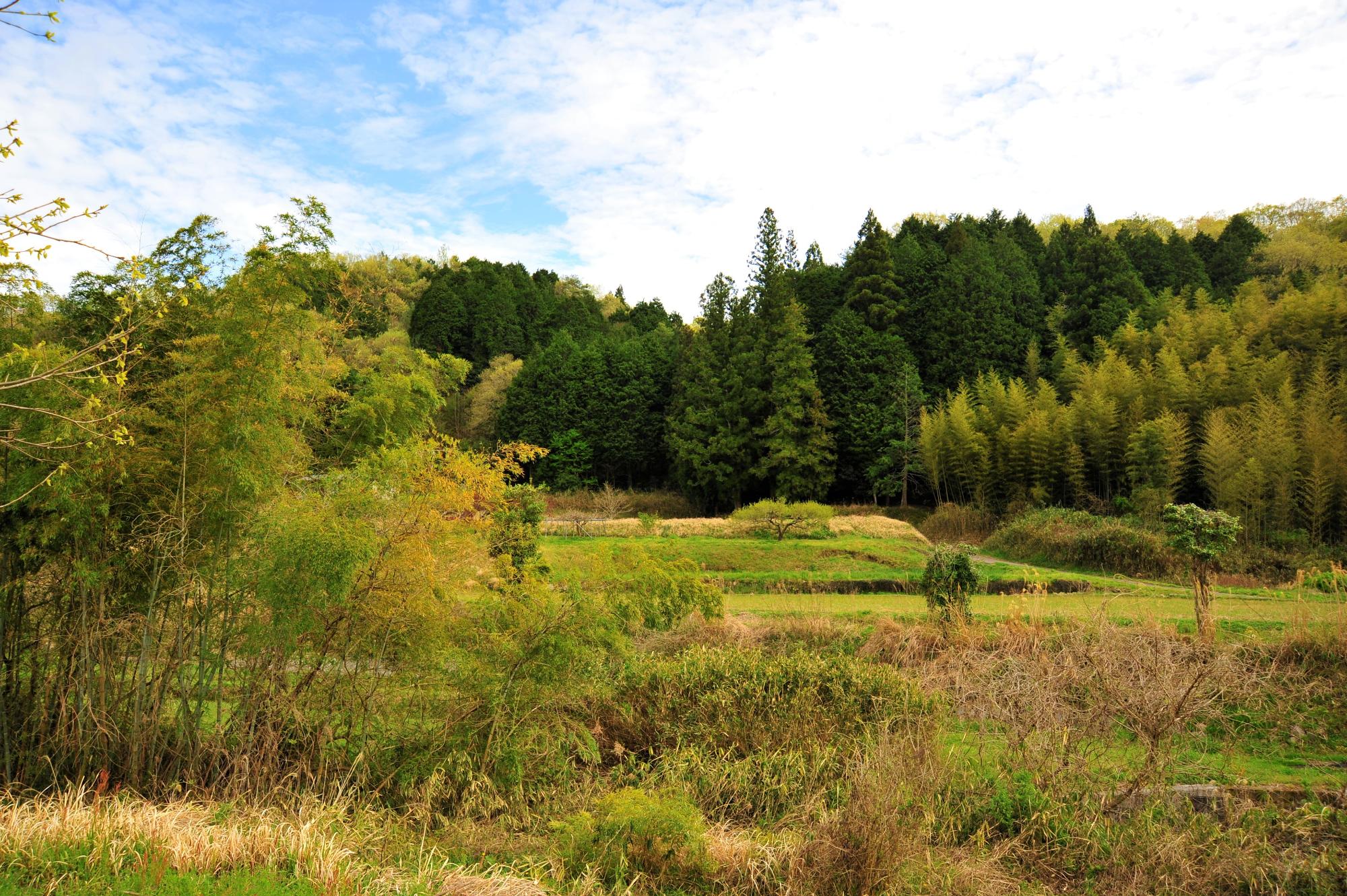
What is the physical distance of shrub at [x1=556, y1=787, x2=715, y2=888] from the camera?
4746 millimetres

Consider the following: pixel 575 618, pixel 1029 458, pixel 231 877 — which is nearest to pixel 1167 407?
pixel 1029 458

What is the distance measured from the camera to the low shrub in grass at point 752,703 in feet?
23.9

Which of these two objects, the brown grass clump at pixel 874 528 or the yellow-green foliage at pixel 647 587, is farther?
the brown grass clump at pixel 874 528

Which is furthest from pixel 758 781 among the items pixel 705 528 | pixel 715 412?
pixel 715 412

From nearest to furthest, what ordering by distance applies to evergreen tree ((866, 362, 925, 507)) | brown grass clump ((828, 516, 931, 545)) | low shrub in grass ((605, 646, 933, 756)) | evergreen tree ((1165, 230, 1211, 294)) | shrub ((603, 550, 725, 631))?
1. shrub ((603, 550, 725, 631))
2. low shrub in grass ((605, 646, 933, 756))
3. brown grass clump ((828, 516, 931, 545))
4. evergreen tree ((866, 362, 925, 507))
5. evergreen tree ((1165, 230, 1211, 294))

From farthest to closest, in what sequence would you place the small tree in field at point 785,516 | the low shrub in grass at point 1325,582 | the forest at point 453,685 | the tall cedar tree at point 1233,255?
the tall cedar tree at point 1233,255 < the small tree in field at point 785,516 < the low shrub in grass at point 1325,582 < the forest at point 453,685

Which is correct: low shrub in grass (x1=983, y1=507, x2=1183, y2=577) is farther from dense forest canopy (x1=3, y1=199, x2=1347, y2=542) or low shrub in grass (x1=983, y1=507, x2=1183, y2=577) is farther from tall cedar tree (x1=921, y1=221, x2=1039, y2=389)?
tall cedar tree (x1=921, y1=221, x2=1039, y2=389)

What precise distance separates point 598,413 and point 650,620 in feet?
125

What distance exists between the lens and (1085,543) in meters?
19.3

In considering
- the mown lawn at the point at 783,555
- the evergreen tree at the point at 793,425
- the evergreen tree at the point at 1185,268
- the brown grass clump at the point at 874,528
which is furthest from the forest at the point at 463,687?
the evergreen tree at the point at 1185,268

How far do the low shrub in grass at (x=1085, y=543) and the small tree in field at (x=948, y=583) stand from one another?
850cm

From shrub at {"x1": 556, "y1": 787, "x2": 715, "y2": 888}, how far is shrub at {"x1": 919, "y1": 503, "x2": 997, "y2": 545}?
2389 centimetres

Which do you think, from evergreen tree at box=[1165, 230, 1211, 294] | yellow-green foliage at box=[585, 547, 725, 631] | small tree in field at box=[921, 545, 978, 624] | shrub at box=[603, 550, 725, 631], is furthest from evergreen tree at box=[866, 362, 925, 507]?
yellow-green foliage at box=[585, 547, 725, 631]

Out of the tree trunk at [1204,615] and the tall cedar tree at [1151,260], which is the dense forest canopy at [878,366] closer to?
the tall cedar tree at [1151,260]
